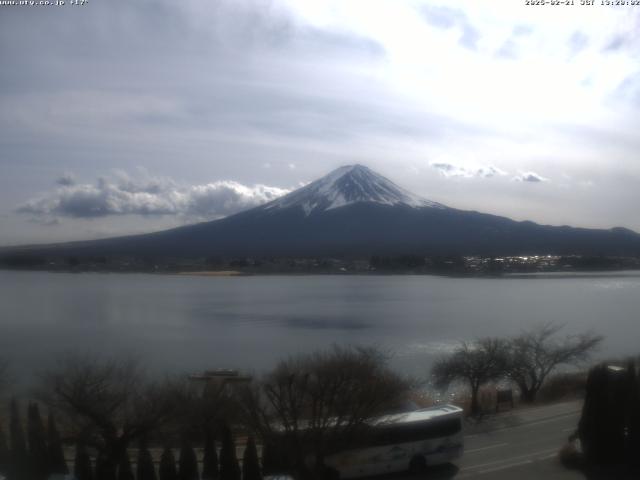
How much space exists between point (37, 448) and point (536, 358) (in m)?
6.97

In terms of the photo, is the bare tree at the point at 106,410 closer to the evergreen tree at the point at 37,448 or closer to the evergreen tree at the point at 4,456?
the evergreen tree at the point at 37,448

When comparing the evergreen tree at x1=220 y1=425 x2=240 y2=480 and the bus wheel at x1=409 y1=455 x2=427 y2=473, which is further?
the bus wheel at x1=409 y1=455 x2=427 y2=473

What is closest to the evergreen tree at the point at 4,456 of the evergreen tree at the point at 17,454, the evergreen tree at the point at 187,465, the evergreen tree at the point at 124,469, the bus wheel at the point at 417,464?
the evergreen tree at the point at 17,454

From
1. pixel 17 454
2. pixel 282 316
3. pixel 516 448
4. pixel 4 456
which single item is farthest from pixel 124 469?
pixel 282 316

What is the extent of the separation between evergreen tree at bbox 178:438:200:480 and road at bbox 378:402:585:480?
149 cm

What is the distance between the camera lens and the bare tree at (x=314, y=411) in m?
4.60

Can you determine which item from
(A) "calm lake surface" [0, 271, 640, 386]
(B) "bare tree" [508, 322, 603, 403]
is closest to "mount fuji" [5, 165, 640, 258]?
(A) "calm lake surface" [0, 271, 640, 386]

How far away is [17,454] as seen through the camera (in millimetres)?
4602

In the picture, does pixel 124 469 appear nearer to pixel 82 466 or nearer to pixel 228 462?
pixel 82 466

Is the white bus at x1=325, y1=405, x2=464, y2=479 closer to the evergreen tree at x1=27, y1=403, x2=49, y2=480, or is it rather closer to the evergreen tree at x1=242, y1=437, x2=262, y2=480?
the evergreen tree at x1=242, y1=437, x2=262, y2=480

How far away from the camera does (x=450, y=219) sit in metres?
56.2

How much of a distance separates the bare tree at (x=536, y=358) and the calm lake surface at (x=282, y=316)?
1389mm

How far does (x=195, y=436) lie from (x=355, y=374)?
4.45 ft

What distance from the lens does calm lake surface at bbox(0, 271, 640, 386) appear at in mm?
12523
